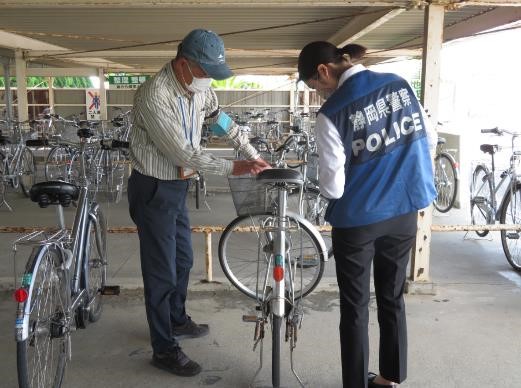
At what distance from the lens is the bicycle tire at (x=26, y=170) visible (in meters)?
7.57

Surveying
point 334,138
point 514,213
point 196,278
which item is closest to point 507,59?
point 514,213

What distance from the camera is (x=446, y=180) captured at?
21.2 ft

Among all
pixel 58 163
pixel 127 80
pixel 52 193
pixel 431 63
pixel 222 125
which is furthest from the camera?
pixel 127 80

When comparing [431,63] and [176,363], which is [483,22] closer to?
[431,63]

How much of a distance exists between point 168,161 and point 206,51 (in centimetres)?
56

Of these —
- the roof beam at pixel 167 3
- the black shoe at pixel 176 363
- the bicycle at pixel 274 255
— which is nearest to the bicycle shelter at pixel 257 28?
the roof beam at pixel 167 3

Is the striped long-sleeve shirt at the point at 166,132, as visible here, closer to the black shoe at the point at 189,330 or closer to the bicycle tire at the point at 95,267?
the bicycle tire at the point at 95,267

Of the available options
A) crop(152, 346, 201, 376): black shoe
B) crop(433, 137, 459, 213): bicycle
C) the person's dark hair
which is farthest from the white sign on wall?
the person's dark hair

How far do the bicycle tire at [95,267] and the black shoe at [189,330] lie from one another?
521 mm

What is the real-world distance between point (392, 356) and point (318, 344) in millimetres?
676

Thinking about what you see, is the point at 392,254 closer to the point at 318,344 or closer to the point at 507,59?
the point at 318,344

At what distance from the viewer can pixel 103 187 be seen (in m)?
7.04

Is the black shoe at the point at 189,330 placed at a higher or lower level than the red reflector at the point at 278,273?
lower

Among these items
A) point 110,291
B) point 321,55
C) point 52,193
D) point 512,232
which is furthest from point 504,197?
point 52,193
